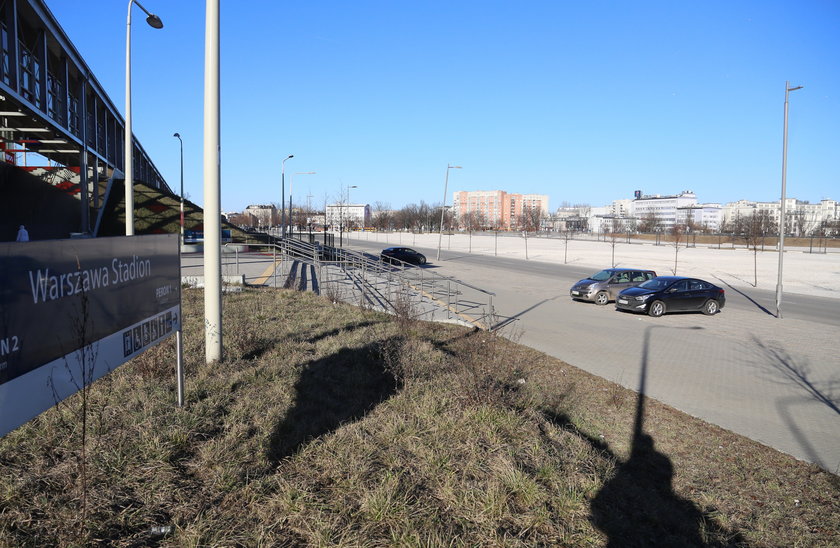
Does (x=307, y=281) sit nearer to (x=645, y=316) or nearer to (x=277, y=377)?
(x=645, y=316)

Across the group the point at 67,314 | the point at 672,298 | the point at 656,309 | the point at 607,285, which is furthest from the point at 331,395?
the point at 607,285

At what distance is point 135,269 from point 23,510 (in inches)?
79.7

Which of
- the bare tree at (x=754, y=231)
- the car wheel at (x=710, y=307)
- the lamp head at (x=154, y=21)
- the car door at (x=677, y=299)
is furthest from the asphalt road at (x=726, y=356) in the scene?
the bare tree at (x=754, y=231)

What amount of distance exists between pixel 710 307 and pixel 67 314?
2164cm

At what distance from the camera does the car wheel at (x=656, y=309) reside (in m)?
20.2

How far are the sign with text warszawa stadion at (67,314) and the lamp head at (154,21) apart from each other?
14883 mm

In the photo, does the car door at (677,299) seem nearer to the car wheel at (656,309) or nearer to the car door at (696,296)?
the car door at (696,296)

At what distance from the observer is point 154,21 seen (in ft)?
56.1

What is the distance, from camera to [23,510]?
3.70 meters

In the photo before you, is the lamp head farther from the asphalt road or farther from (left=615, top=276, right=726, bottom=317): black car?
(left=615, top=276, right=726, bottom=317): black car

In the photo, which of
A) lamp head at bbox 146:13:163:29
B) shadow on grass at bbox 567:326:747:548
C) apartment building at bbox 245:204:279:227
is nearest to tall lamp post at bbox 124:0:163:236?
lamp head at bbox 146:13:163:29

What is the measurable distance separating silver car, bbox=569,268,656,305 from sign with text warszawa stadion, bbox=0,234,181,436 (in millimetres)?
20258

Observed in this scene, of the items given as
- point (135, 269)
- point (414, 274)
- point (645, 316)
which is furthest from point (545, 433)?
point (414, 274)

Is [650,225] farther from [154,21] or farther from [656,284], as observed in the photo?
[154,21]
